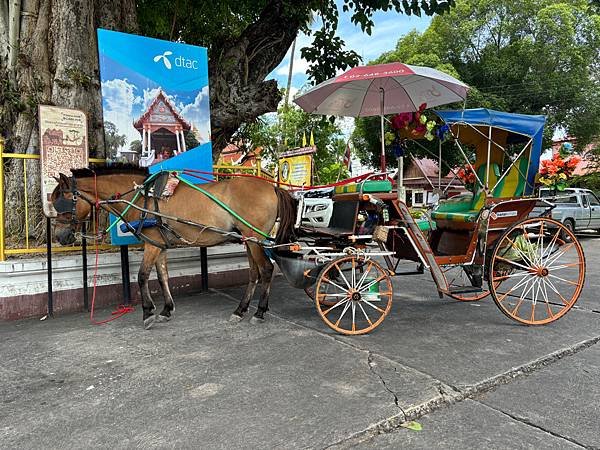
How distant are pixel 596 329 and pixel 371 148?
1749 centimetres

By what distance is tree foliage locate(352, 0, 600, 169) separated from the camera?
16.9 meters

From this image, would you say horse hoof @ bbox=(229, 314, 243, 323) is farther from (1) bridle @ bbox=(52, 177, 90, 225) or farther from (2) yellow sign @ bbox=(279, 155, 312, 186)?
(2) yellow sign @ bbox=(279, 155, 312, 186)

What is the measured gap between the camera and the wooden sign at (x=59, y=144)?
205 inches

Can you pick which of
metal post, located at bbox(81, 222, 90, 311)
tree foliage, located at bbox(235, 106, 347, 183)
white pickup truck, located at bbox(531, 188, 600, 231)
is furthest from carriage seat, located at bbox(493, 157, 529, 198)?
tree foliage, located at bbox(235, 106, 347, 183)

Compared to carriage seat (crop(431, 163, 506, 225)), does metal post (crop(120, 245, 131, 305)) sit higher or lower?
lower

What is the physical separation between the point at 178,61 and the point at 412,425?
549cm

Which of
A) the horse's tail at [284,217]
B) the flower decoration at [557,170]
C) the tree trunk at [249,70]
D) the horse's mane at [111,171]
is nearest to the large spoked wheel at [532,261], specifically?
the flower decoration at [557,170]

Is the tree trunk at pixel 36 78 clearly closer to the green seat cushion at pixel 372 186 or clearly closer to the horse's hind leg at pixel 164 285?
the horse's hind leg at pixel 164 285

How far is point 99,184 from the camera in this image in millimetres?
4793

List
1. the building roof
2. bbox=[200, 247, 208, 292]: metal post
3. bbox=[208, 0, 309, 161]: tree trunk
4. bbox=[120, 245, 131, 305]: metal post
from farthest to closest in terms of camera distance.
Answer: bbox=[208, 0, 309, 161]: tree trunk < bbox=[200, 247, 208, 292]: metal post < the building roof < bbox=[120, 245, 131, 305]: metal post

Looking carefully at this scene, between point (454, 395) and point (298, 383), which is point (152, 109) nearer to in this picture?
point (298, 383)

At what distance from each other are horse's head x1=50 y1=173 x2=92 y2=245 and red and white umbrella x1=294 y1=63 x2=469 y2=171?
3.09 m

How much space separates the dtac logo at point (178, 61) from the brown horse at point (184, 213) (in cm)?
190

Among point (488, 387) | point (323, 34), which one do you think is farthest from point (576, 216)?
point (488, 387)
